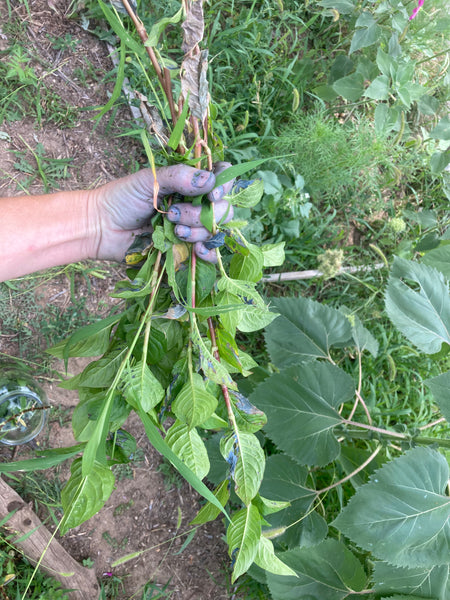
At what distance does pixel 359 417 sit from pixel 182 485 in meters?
0.81

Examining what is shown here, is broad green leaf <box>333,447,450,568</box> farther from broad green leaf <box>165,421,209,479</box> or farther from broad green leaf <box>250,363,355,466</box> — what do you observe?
broad green leaf <box>165,421,209,479</box>

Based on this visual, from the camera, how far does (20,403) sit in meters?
1.57

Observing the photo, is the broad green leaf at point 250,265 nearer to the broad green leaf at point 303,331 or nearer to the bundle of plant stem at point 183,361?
the bundle of plant stem at point 183,361

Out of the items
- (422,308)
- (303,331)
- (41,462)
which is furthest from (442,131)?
(41,462)

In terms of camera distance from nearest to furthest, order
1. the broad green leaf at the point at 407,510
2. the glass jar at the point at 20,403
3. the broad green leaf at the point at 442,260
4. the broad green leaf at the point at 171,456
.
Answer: the broad green leaf at the point at 171,456 < the broad green leaf at the point at 407,510 < the broad green leaf at the point at 442,260 < the glass jar at the point at 20,403

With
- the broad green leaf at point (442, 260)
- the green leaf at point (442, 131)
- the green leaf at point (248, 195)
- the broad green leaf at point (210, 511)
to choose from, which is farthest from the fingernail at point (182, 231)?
the green leaf at point (442, 131)

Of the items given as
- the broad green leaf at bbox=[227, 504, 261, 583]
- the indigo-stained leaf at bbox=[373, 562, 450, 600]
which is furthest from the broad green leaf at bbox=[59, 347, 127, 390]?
the indigo-stained leaf at bbox=[373, 562, 450, 600]

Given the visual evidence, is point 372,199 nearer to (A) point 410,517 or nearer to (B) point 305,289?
(B) point 305,289

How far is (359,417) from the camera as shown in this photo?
1.85 meters

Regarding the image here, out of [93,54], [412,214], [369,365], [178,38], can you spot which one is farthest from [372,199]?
[93,54]

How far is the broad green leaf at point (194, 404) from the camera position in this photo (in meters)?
0.69

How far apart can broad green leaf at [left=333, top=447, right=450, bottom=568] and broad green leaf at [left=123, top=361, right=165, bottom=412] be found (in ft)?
2.15

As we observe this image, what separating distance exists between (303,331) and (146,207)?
0.71m

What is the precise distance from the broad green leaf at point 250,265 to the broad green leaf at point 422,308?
22.5 inches
